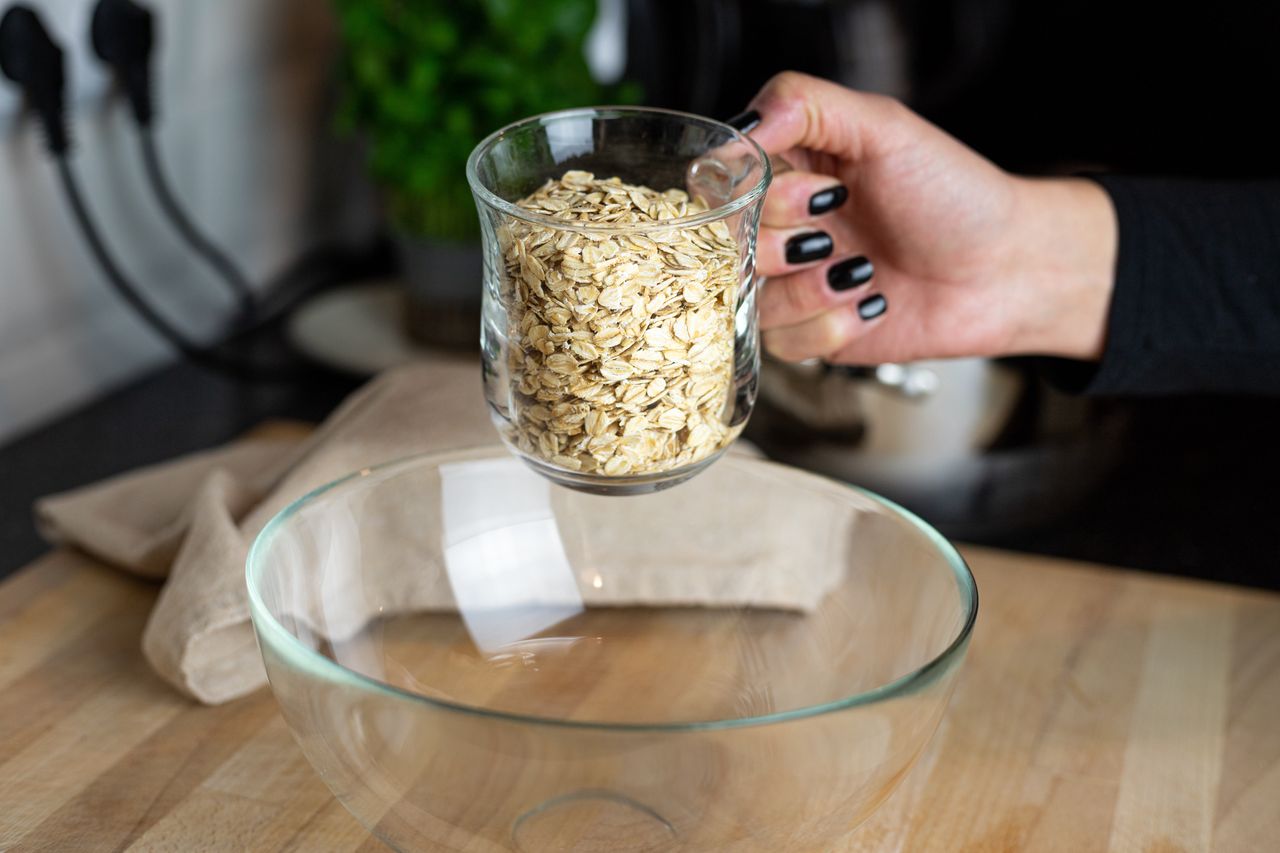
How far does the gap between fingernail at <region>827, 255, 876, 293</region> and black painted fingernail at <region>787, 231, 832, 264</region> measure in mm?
28

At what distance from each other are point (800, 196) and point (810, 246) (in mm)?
24

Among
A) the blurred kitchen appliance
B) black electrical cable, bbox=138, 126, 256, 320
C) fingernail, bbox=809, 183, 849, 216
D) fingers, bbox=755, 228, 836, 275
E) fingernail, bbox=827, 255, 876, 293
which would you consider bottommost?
the blurred kitchen appliance

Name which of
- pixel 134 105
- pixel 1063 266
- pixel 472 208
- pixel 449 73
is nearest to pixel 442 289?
pixel 472 208

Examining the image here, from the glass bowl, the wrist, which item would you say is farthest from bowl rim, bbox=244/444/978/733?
the wrist

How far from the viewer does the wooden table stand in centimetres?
50

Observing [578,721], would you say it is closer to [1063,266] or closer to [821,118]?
[821,118]

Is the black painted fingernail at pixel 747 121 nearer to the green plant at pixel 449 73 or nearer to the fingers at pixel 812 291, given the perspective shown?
the fingers at pixel 812 291

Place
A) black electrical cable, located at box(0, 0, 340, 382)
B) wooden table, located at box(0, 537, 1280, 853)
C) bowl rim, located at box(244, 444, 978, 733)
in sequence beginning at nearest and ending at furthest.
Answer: bowl rim, located at box(244, 444, 978, 733), wooden table, located at box(0, 537, 1280, 853), black electrical cable, located at box(0, 0, 340, 382)

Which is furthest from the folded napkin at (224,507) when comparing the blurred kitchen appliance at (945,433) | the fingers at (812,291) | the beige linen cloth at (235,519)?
the blurred kitchen appliance at (945,433)

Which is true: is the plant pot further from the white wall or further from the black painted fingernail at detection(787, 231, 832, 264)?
the black painted fingernail at detection(787, 231, 832, 264)

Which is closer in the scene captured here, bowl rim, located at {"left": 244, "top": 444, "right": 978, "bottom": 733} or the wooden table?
bowl rim, located at {"left": 244, "top": 444, "right": 978, "bottom": 733}

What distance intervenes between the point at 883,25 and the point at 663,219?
576 mm

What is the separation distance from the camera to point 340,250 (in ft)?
4.48

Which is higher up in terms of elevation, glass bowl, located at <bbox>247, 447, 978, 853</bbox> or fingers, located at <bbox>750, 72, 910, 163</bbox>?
fingers, located at <bbox>750, 72, 910, 163</bbox>
